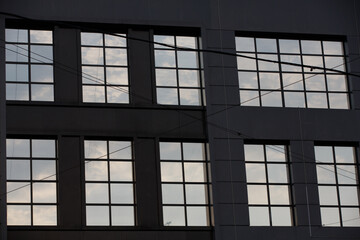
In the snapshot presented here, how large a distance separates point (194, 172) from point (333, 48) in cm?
884

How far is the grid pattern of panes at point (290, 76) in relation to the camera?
99.7 feet

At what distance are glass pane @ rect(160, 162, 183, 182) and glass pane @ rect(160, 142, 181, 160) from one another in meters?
0.28

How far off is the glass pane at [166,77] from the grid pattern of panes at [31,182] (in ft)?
16.9

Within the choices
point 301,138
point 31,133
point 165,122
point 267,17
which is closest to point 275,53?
point 267,17

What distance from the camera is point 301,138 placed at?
29.8 m

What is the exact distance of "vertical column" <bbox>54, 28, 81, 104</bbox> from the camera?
28.0 m

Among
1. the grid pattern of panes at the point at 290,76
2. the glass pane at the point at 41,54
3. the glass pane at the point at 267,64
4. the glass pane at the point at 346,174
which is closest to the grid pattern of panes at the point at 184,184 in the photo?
the grid pattern of panes at the point at 290,76

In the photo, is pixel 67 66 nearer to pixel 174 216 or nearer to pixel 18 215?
pixel 18 215

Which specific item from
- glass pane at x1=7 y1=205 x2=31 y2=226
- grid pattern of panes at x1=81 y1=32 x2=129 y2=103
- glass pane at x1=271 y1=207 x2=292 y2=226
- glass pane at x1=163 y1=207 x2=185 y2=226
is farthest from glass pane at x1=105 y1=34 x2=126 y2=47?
glass pane at x1=271 y1=207 x2=292 y2=226

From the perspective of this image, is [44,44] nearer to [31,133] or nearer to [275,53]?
[31,133]

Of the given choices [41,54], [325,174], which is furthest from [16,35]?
[325,174]

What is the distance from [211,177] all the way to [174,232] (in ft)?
8.77

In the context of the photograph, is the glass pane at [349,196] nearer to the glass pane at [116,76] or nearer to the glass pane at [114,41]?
the glass pane at [116,76]

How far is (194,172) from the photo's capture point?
28641 mm
